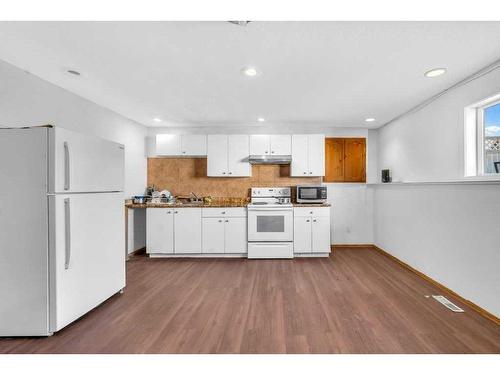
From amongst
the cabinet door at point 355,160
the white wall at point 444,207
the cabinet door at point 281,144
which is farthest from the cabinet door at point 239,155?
the white wall at point 444,207

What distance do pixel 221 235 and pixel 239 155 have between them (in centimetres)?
149

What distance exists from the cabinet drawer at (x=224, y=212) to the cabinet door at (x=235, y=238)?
0.43ft

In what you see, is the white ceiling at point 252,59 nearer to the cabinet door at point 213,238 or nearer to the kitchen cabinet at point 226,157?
the kitchen cabinet at point 226,157

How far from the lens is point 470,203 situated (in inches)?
95.3

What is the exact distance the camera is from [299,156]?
14.5 ft

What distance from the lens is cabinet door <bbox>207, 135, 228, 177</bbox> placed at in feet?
14.7

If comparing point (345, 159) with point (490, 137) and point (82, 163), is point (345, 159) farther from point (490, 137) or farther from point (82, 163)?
point (82, 163)

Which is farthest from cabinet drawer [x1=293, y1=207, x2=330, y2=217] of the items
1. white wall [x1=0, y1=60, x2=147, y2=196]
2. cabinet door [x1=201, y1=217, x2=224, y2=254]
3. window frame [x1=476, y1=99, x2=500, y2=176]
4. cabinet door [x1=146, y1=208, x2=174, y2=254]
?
white wall [x1=0, y1=60, x2=147, y2=196]

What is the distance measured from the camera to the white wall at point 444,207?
2244mm

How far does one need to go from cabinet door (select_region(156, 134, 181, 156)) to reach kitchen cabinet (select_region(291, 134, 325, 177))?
219 centimetres

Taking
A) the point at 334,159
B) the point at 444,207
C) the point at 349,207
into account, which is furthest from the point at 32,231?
the point at 349,207

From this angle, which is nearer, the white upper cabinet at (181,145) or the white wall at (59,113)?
the white wall at (59,113)

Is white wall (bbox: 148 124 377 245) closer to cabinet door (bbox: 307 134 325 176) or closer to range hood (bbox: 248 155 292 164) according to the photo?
cabinet door (bbox: 307 134 325 176)

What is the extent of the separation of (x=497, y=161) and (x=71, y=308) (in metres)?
4.28
